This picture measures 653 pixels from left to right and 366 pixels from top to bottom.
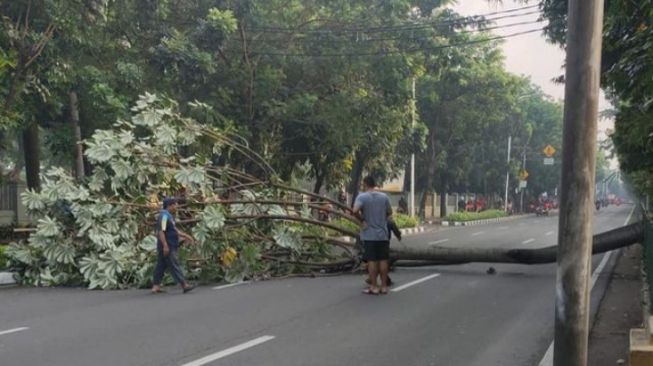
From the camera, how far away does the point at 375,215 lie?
10.2 metres

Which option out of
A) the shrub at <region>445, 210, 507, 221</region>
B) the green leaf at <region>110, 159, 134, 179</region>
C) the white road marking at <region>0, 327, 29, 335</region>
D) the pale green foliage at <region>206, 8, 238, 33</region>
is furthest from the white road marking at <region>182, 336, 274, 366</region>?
the shrub at <region>445, 210, 507, 221</region>

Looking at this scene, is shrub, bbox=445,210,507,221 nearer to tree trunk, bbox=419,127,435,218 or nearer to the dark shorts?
tree trunk, bbox=419,127,435,218

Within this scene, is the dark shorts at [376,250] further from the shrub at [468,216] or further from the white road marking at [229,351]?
the shrub at [468,216]

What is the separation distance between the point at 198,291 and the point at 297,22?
14397 mm

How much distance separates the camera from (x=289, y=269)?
13023 millimetres

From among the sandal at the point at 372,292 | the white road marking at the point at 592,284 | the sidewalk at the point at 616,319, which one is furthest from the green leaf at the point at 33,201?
the sidewalk at the point at 616,319

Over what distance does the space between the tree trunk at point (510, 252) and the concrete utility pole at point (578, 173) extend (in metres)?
7.88

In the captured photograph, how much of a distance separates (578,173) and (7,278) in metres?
11.5

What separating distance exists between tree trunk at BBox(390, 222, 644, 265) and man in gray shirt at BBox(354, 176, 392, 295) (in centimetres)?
272

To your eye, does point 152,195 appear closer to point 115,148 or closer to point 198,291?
point 115,148

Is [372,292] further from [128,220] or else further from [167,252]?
Result: [128,220]

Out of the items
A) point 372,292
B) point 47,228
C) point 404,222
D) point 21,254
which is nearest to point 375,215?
point 372,292

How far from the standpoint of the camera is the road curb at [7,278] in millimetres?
12508

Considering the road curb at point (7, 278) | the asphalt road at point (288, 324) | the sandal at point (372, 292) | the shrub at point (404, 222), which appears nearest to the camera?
the asphalt road at point (288, 324)
